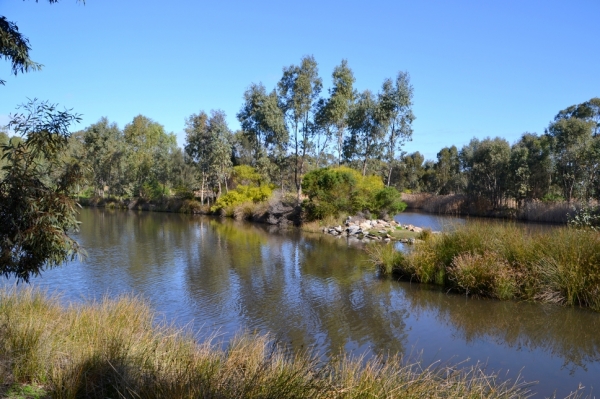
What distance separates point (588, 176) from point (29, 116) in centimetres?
3776

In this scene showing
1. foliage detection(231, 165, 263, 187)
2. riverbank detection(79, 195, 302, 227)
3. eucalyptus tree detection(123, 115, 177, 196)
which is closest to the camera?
riverbank detection(79, 195, 302, 227)

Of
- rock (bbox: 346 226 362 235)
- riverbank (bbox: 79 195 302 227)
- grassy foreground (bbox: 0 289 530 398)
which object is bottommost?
grassy foreground (bbox: 0 289 530 398)

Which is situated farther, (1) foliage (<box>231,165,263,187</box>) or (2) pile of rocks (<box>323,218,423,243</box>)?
(1) foliage (<box>231,165,263,187</box>)

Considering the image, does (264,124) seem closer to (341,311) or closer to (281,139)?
(281,139)

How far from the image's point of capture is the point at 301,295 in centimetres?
1303

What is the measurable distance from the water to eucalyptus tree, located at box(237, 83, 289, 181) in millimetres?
20065

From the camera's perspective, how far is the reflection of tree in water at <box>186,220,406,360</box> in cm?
967

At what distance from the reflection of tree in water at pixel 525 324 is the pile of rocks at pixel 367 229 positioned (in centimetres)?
1312

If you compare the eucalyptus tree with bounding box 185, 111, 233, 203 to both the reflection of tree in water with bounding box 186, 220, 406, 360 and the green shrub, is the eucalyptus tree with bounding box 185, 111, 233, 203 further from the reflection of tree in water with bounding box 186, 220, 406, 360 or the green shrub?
the reflection of tree in water with bounding box 186, 220, 406, 360

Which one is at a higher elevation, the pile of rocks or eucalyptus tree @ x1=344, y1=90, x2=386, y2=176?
eucalyptus tree @ x1=344, y1=90, x2=386, y2=176

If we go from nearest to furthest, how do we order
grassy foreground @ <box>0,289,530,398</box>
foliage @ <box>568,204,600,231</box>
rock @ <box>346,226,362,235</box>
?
1. grassy foreground @ <box>0,289,530,398</box>
2. foliage @ <box>568,204,600,231</box>
3. rock @ <box>346,226,362,235</box>

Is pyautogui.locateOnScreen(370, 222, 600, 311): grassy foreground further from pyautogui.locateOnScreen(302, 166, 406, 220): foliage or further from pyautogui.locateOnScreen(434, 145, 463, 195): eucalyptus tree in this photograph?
pyautogui.locateOnScreen(434, 145, 463, 195): eucalyptus tree

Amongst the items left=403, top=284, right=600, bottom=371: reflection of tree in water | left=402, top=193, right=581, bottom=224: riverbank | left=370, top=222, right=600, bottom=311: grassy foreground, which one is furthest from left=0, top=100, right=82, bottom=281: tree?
left=402, top=193, right=581, bottom=224: riverbank

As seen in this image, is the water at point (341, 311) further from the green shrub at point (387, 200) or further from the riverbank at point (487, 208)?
the riverbank at point (487, 208)
